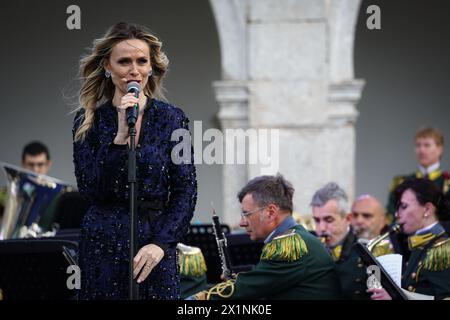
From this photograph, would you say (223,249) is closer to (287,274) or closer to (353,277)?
(287,274)

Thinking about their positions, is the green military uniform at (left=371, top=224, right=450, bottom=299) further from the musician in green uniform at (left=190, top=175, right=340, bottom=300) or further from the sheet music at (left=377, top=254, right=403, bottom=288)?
the musician in green uniform at (left=190, top=175, right=340, bottom=300)

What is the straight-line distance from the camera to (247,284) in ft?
15.2

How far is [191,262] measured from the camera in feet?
16.8

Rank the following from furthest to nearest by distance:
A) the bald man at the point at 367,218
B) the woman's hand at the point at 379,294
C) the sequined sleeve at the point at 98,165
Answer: the bald man at the point at 367,218 < the woman's hand at the point at 379,294 < the sequined sleeve at the point at 98,165

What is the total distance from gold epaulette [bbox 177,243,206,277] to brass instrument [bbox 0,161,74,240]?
60.9 inches

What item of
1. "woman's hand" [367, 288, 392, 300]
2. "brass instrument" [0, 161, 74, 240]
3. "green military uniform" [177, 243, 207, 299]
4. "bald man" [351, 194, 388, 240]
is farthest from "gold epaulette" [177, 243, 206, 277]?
"bald man" [351, 194, 388, 240]

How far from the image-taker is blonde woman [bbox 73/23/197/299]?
11.3 feet

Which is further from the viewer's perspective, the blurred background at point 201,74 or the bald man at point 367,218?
the blurred background at point 201,74

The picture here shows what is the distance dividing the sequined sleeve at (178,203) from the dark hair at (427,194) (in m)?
2.16

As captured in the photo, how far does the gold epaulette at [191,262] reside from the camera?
511 cm

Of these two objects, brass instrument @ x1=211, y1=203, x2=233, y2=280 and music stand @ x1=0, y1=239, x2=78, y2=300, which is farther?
brass instrument @ x1=211, y1=203, x2=233, y2=280

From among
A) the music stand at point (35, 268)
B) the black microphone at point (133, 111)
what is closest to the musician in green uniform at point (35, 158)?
the music stand at point (35, 268)

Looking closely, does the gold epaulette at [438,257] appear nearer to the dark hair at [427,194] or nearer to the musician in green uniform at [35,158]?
the dark hair at [427,194]
